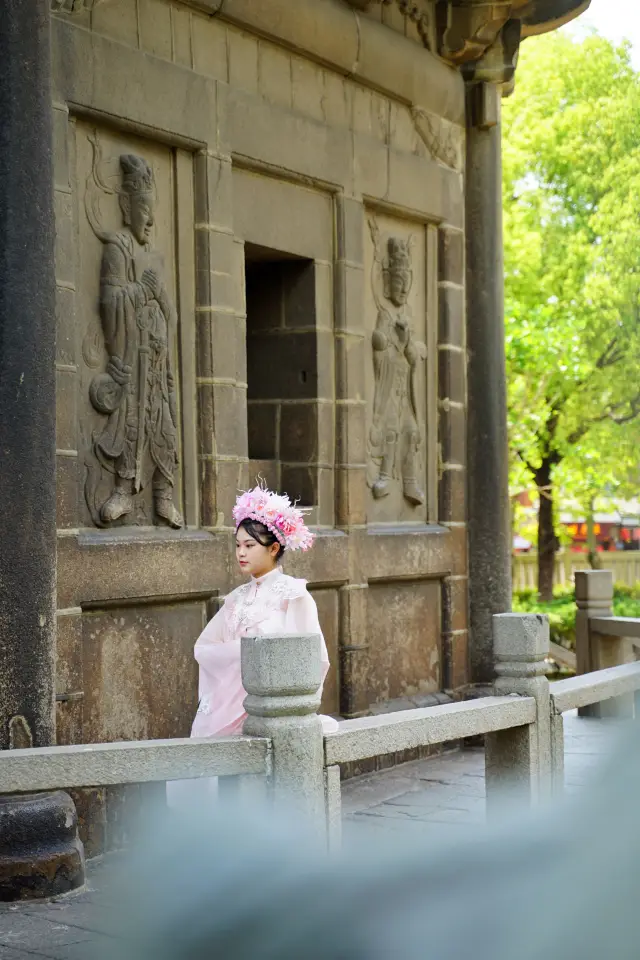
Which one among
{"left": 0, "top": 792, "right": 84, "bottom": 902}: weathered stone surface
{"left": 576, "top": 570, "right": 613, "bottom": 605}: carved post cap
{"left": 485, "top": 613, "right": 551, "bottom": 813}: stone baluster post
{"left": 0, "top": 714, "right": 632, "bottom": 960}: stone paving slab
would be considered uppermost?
{"left": 576, "top": 570, "right": 613, "bottom": 605}: carved post cap

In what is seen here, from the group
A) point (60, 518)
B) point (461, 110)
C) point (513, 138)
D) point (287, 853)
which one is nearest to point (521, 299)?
point (513, 138)

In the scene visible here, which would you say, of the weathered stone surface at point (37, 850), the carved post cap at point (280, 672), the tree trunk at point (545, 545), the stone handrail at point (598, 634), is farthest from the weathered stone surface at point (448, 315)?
the tree trunk at point (545, 545)

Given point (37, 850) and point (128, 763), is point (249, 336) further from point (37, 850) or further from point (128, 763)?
point (128, 763)

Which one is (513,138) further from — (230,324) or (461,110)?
(230,324)

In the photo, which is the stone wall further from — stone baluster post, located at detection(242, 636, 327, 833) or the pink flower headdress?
stone baluster post, located at detection(242, 636, 327, 833)

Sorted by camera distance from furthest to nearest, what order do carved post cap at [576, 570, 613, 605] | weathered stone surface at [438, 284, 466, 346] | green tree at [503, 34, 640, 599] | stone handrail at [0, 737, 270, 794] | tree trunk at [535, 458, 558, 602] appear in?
tree trunk at [535, 458, 558, 602] < green tree at [503, 34, 640, 599] < carved post cap at [576, 570, 613, 605] < weathered stone surface at [438, 284, 466, 346] < stone handrail at [0, 737, 270, 794]

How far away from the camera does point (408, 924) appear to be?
244 centimetres

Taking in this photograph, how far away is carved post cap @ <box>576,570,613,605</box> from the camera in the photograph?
11898mm

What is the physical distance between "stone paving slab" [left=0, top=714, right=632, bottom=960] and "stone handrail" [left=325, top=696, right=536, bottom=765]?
321 millimetres

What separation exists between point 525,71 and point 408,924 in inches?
924

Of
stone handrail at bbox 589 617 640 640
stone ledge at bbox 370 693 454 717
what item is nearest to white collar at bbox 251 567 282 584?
stone ledge at bbox 370 693 454 717

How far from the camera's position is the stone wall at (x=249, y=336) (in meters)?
7.43

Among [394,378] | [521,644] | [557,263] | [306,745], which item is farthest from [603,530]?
[306,745]

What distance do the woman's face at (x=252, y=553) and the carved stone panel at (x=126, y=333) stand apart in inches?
42.5
